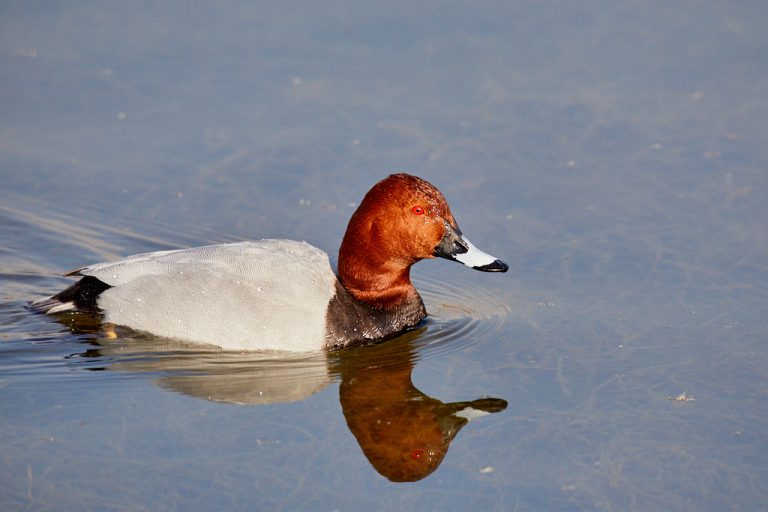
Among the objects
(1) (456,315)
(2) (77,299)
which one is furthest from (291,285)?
(2) (77,299)

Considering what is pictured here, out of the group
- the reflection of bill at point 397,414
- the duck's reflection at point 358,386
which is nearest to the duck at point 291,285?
the duck's reflection at point 358,386

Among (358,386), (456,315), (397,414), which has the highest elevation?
(456,315)

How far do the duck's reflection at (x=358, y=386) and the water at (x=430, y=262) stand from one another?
26 millimetres

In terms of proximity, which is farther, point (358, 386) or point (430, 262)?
point (430, 262)

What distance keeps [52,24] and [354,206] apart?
15.9ft

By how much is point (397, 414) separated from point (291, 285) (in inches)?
53.3

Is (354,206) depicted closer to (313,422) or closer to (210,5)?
(313,422)

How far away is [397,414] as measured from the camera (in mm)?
6871

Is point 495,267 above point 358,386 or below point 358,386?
above

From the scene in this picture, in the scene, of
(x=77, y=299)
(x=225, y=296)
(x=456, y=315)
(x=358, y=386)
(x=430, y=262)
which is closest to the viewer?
(x=358, y=386)

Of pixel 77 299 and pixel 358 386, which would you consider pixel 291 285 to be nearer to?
pixel 358 386

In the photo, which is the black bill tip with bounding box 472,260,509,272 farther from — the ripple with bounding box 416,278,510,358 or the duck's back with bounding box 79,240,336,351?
the duck's back with bounding box 79,240,336,351

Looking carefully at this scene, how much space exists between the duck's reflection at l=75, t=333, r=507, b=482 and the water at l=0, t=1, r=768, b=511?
0.08 ft

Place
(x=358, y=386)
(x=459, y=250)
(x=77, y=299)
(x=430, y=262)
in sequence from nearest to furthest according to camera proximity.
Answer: (x=358, y=386), (x=459, y=250), (x=77, y=299), (x=430, y=262)
